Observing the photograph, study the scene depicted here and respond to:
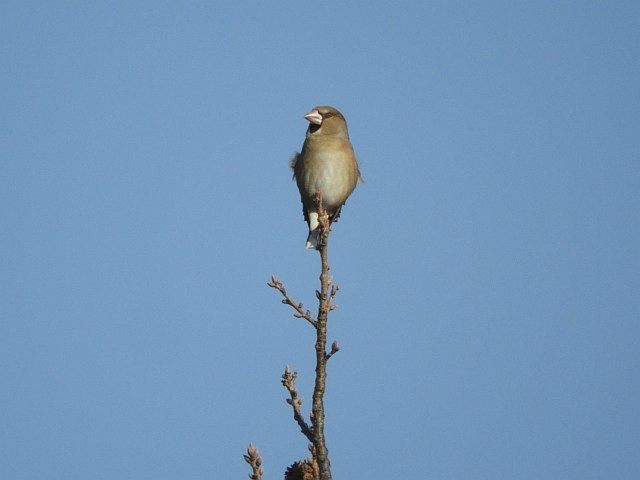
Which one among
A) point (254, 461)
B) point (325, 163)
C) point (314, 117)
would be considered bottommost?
point (254, 461)

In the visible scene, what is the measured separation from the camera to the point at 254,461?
15.6 ft

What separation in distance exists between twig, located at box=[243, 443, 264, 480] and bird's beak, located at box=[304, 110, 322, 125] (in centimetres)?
394

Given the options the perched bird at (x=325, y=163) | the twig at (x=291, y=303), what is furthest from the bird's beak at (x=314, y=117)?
the twig at (x=291, y=303)

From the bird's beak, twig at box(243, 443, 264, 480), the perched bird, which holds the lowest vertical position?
twig at box(243, 443, 264, 480)

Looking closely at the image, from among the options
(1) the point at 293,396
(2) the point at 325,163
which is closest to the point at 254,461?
(1) the point at 293,396

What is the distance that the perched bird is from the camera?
7.85 meters

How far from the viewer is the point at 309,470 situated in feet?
16.1

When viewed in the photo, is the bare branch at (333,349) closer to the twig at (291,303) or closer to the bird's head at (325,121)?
the twig at (291,303)

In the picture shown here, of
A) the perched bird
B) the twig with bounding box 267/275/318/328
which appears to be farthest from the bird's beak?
the twig with bounding box 267/275/318/328

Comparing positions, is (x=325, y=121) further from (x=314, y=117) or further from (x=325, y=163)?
(x=325, y=163)

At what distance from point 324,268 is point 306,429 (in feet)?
3.56

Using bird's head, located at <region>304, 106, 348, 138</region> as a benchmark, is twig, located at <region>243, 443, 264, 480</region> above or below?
below

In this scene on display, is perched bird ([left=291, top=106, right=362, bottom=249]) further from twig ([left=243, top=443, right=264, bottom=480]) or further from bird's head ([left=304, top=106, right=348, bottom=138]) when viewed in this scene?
twig ([left=243, top=443, right=264, bottom=480])

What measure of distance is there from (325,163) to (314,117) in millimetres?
474
